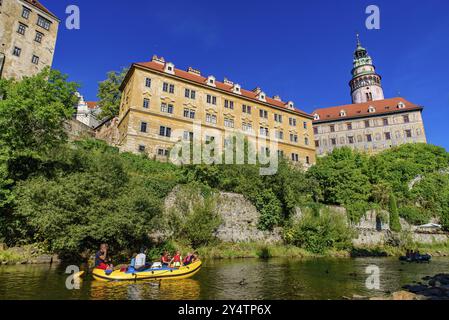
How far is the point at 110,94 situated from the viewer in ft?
168

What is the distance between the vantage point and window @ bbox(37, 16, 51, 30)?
43.6 metres

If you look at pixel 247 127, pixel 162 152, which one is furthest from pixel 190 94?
pixel 247 127

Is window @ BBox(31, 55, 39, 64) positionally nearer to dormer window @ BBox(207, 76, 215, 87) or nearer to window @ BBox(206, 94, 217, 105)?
dormer window @ BBox(207, 76, 215, 87)

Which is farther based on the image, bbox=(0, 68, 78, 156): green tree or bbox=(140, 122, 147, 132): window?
bbox=(140, 122, 147, 132): window

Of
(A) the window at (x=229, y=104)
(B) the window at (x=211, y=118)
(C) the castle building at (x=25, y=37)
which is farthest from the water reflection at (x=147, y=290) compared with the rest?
(C) the castle building at (x=25, y=37)

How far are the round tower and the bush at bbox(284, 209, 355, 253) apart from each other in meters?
59.3

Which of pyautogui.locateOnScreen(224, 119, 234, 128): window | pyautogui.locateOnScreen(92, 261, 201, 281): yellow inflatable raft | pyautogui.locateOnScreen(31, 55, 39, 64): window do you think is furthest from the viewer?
pyautogui.locateOnScreen(224, 119, 234, 128): window

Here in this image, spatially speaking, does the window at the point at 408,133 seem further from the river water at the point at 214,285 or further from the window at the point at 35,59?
the window at the point at 35,59

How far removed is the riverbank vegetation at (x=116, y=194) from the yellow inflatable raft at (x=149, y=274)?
4.09 meters

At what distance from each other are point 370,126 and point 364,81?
21.9 m

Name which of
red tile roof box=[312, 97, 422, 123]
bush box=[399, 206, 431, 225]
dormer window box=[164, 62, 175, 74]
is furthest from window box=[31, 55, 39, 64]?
red tile roof box=[312, 97, 422, 123]

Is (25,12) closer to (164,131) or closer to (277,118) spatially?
(164,131)

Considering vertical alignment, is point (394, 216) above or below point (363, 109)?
below

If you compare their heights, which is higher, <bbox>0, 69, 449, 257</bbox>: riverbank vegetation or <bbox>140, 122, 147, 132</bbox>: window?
<bbox>140, 122, 147, 132</bbox>: window
